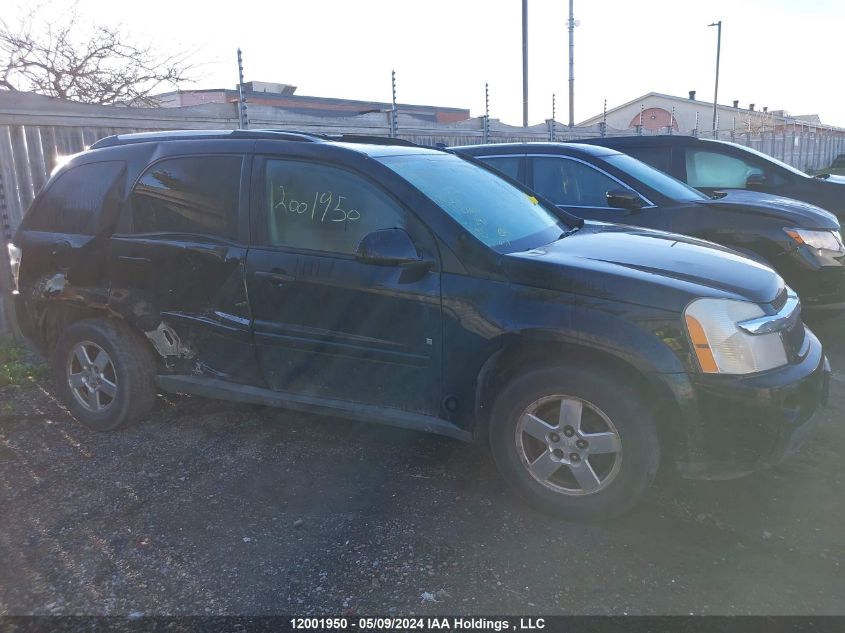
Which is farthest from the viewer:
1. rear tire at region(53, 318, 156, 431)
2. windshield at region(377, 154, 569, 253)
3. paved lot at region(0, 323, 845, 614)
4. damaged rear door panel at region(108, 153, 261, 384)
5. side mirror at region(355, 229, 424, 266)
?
rear tire at region(53, 318, 156, 431)

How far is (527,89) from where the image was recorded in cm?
2288

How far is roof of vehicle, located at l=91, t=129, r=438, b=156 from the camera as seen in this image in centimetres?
400

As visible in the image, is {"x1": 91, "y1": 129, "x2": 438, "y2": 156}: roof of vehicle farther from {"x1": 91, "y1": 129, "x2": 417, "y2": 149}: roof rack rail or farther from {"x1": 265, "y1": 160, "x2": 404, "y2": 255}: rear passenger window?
{"x1": 265, "y1": 160, "x2": 404, "y2": 255}: rear passenger window

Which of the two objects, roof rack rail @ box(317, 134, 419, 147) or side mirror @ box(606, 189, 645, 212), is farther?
side mirror @ box(606, 189, 645, 212)

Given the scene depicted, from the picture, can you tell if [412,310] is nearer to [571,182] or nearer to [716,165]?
[571,182]

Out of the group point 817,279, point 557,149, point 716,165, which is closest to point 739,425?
point 817,279

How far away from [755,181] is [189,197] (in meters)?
6.40

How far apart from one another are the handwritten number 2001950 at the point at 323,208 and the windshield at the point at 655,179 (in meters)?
3.51

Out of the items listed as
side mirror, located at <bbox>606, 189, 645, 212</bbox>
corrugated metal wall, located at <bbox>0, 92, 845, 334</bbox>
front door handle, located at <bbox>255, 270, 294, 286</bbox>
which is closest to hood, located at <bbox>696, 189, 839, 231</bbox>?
side mirror, located at <bbox>606, 189, 645, 212</bbox>

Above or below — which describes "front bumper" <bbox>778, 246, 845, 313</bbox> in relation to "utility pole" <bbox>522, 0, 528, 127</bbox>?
below

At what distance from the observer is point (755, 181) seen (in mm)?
7934

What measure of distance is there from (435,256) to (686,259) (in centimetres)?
125

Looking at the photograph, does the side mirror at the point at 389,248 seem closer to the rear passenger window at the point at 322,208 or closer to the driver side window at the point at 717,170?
the rear passenger window at the point at 322,208

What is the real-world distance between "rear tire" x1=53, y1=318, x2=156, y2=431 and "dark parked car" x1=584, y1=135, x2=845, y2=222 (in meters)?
5.40
